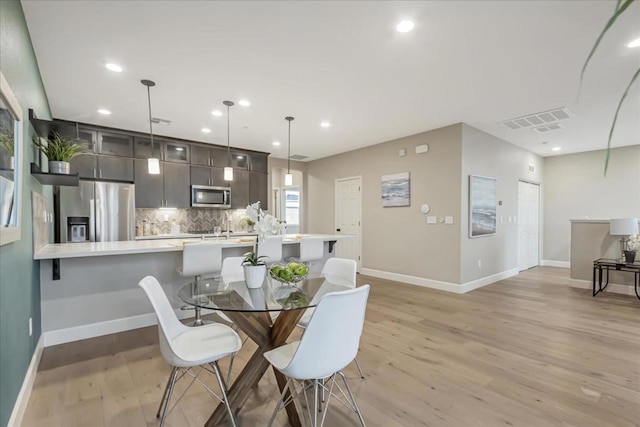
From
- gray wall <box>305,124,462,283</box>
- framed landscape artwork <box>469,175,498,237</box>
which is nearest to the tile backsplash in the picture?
Result: gray wall <box>305,124,462,283</box>

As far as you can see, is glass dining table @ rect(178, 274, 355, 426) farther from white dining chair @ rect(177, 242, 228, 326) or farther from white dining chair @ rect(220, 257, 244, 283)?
white dining chair @ rect(177, 242, 228, 326)

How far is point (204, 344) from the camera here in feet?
6.45

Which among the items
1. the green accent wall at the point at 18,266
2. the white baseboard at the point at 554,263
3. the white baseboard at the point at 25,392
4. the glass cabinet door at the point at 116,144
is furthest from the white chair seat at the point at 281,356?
the white baseboard at the point at 554,263

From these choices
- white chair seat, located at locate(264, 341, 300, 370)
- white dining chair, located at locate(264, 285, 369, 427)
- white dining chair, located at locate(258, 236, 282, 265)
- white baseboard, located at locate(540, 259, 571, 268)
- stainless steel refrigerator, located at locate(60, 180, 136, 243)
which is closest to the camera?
white dining chair, located at locate(264, 285, 369, 427)

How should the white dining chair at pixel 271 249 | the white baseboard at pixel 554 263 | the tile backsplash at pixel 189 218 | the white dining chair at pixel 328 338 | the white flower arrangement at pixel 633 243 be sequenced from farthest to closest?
1. the white baseboard at pixel 554 263
2. the tile backsplash at pixel 189 218
3. the white flower arrangement at pixel 633 243
4. the white dining chair at pixel 271 249
5. the white dining chair at pixel 328 338

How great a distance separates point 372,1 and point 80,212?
4844mm

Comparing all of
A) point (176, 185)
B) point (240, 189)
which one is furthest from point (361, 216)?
point (176, 185)

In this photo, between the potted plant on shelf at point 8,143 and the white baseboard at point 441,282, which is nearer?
the potted plant on shelf at point 8,143

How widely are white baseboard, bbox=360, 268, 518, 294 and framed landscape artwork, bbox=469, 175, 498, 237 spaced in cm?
80

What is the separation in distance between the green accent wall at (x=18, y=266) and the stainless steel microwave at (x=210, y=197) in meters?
2.97

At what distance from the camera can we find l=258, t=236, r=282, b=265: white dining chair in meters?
3.71

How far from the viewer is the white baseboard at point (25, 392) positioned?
1.86 meters

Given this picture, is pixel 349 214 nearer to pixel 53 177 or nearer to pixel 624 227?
pixel 624 227

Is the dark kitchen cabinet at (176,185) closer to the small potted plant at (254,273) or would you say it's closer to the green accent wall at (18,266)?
the green accent wall at (18,266)
